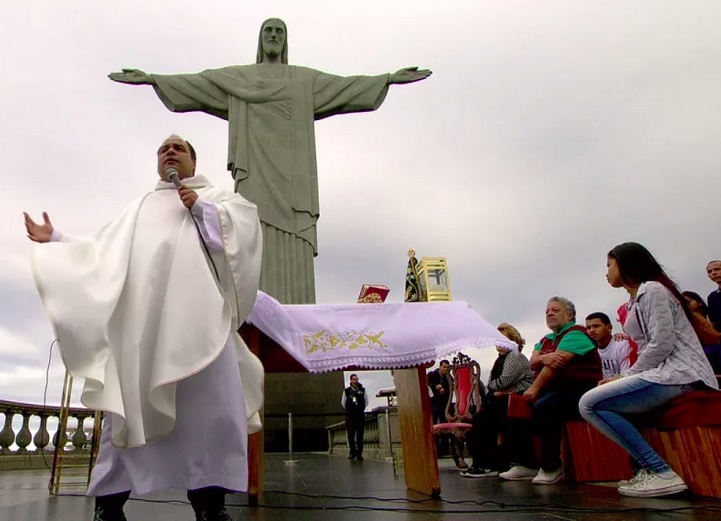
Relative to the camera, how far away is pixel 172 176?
8.05ft

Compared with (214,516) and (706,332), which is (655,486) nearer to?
(706,332)

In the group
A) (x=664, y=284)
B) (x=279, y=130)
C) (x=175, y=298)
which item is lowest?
(x=175, y=298)

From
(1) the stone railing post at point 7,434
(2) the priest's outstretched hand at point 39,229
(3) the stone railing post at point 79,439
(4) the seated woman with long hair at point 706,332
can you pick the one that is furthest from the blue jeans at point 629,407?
(3) the stone railing post at point 79,439

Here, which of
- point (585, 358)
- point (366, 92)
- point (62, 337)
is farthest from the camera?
point (366, 92)

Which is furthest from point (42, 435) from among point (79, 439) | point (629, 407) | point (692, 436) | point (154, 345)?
point (692, 436)

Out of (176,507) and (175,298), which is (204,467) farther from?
(176,507)

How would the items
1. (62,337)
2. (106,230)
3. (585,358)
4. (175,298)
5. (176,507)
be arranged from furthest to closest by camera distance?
(585,358) → (176,507) → (106,230) → (175,298) → (62,337)

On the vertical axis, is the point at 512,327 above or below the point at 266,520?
above

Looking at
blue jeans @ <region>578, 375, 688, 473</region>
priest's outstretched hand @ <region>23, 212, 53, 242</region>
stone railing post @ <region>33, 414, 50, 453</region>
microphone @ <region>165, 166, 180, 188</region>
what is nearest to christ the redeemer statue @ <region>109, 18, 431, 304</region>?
stone railing post @ <region>33, 414, 50, 453</region>

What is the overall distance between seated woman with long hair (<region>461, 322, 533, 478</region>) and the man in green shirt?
2.36ft

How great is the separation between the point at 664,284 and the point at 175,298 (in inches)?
104

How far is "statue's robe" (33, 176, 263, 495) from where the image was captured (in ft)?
6.86

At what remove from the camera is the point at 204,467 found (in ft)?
7.03

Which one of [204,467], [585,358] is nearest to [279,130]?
[585,358]
